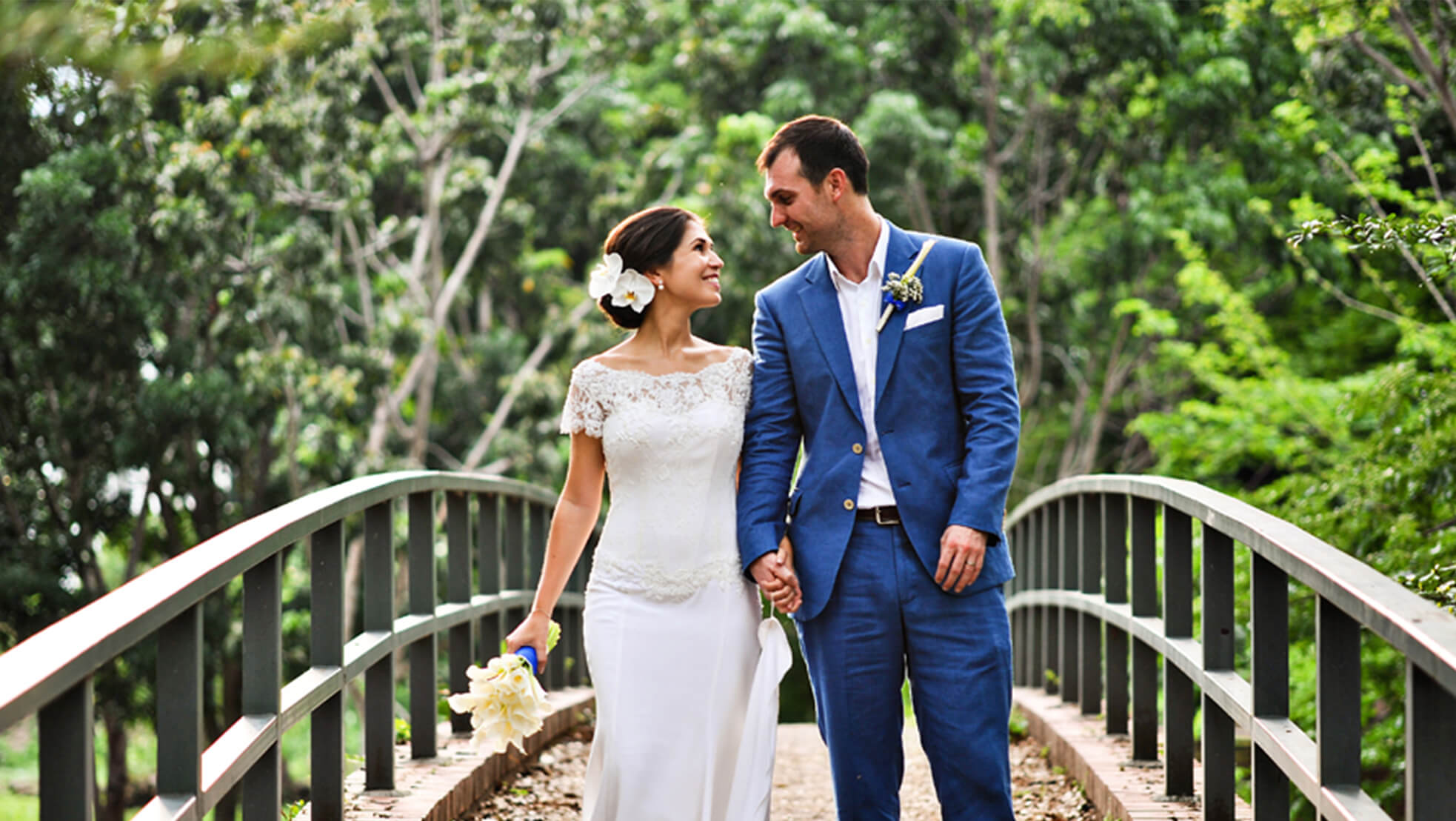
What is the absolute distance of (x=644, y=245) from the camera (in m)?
3.80

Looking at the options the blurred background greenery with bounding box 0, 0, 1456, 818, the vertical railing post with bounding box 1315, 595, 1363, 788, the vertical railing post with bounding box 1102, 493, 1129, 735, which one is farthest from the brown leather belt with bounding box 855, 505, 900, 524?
the blurred background greenery with bounding box 0, 0, 1456, 818

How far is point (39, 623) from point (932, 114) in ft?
33.0

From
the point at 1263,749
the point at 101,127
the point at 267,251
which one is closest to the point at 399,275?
the point at 267,251

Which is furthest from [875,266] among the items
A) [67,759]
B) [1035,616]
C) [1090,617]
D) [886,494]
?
[1035,616]

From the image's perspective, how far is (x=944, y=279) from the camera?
3.50 m

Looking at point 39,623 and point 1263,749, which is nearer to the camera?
point 1263,749

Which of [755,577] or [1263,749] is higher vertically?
[755,577]

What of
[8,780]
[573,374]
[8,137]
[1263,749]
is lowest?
[8,780]

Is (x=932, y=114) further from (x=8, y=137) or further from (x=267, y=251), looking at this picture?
(x=8, y=137)

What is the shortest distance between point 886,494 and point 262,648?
142cm

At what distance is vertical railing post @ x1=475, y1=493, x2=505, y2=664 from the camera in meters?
5.88

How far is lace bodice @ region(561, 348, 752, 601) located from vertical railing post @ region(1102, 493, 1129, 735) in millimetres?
2106

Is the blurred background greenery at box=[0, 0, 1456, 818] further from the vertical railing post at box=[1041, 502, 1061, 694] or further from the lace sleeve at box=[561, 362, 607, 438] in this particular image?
the lace sleeve at box=[561, 362, 607, 438]

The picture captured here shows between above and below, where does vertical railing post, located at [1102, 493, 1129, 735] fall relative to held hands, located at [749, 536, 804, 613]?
below
